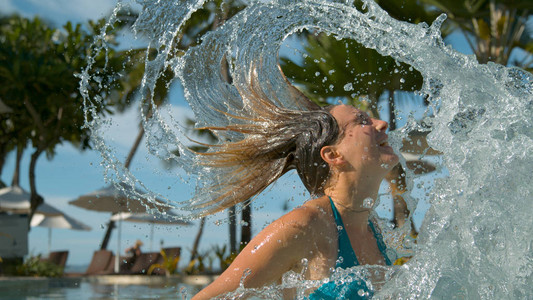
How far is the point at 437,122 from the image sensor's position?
258cm

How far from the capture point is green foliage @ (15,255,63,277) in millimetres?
15570

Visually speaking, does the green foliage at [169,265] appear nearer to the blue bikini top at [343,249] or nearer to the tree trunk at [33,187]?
the tree trunk at [33,187]

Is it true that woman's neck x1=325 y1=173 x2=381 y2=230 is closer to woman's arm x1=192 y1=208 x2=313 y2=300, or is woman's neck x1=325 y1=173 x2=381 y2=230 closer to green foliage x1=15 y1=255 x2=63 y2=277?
woman's arm x1=192 y1=208 x2=313 y2=300

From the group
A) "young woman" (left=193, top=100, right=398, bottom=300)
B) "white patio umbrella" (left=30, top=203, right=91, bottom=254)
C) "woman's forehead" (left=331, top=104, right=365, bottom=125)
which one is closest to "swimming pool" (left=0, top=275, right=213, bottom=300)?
"white patio umbrella" (left=30, top=203, right=91, bottom=254)

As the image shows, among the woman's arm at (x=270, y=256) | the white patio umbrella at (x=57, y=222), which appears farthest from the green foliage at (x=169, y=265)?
the woman's arm at (x=270, y=256)

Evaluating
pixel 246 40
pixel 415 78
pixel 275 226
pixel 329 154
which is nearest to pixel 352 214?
pixel 329 154

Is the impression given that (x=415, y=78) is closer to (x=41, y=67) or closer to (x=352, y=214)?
(x=352, y=214)

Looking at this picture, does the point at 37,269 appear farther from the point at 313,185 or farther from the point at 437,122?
the point at 437,122

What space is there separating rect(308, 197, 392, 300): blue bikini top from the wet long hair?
0.25 m

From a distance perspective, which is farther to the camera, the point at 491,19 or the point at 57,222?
the point at 57,222

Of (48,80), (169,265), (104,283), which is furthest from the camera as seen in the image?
(48,80)

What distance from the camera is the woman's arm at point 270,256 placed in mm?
2039

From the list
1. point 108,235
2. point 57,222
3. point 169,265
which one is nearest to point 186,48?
point 169,265

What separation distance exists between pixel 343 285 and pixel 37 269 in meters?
15.3
